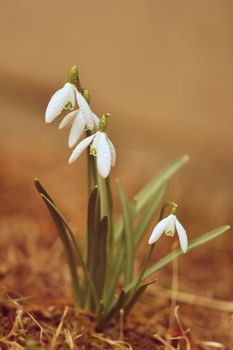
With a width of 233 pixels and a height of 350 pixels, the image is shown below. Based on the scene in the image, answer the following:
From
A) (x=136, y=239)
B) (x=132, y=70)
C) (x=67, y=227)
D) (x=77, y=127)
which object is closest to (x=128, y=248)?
(x=136, y=239)

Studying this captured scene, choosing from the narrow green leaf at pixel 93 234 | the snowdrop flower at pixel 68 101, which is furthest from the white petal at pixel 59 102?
the narrow green leaf at pixel 93 234

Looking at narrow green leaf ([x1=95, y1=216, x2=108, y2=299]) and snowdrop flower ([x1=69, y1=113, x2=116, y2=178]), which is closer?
snowdrop flower ([x1=69, y1=113, x2=116, y2=178])

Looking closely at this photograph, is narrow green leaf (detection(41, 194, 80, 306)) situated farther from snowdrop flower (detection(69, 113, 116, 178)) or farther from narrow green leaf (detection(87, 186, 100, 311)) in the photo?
snowdrop flower (detection(69, 113, 116, 178))

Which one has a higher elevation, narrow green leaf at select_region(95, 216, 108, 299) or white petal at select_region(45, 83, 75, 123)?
white petal at select_region(45, 83, 75, 123)

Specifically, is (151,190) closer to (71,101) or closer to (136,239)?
(136,239)

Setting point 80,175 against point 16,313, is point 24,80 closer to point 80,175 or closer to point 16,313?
point 80,175

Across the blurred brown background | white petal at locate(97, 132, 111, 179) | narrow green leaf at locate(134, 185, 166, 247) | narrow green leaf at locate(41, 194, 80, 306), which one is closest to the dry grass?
narrow green leaf at locate(41, 194, 80, 306)
